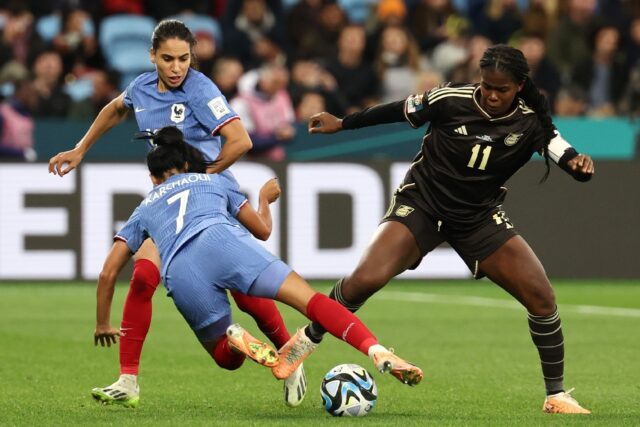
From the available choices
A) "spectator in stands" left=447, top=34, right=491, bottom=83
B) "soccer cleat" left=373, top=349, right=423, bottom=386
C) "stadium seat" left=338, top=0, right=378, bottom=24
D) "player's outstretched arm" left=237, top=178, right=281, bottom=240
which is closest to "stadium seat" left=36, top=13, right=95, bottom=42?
"stadium seat" left=338, top=0, right=378, bottom=24

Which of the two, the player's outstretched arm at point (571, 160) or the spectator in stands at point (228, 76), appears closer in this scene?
the player's outstretched arm at point (571, 160)

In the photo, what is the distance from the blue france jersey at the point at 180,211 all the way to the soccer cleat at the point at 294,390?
86 centimetres

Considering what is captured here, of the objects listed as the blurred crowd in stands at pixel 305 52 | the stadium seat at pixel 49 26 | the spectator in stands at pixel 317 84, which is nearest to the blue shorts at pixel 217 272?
the blurred crowd in stands at pixel 305 52

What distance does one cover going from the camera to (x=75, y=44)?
17.5 meters

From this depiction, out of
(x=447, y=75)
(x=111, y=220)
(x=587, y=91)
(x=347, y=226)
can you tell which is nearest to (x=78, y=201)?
(x=111, y=220)

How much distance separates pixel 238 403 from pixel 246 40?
11210 millimetres

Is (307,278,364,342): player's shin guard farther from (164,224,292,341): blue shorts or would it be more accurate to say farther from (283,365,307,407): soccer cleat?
(164,224,292,341): blue shorts

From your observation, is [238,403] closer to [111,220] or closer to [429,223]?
[429,223]

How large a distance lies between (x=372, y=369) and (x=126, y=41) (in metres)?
9.71

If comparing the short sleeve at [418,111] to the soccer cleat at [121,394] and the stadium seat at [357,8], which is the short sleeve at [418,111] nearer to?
the soccer cleat at [121,394]

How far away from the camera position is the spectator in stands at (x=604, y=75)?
1845 centimetres

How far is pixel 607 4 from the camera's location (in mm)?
20266

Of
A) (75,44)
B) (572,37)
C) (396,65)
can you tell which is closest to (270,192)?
(396,65)

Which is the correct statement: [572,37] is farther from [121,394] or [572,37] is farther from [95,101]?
[121,394]
